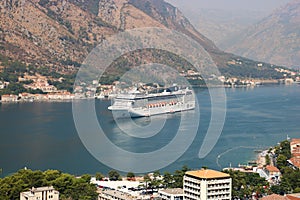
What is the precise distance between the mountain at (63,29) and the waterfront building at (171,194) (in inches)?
1471

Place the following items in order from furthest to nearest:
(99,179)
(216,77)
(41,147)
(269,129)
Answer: (216,77)
(269,129)
(41,147)
(99,179)

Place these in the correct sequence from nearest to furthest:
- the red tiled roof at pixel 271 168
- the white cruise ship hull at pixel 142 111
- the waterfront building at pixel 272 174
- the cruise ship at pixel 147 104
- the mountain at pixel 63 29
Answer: the waterfront building at pixel 272 174, the red tiled roof at pixel 271 168, the white cruise ship hull at pixel 142 111, the cruise ship at pixel 147 104, the mountain at pixel 63 29

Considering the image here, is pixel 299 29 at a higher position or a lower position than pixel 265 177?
higher

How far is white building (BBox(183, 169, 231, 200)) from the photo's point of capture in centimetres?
1334

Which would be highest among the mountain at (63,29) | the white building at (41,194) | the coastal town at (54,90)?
the mountain at (63,29)

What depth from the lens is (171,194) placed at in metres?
14.5

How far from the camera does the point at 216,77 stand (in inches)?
2477

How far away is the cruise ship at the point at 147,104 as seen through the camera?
33219mm

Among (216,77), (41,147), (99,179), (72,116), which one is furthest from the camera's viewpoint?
(216,77)

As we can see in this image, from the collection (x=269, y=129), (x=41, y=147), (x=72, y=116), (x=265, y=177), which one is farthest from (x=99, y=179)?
(x=72, y=116)

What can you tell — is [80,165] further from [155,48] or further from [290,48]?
[290,48]

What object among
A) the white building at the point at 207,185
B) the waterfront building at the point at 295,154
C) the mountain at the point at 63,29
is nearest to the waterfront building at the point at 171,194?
the white building at the point at 207,185

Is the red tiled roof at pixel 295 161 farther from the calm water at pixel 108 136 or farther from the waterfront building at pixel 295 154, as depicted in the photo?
the calm water at pixel 108 136

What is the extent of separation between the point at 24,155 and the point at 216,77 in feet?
141
